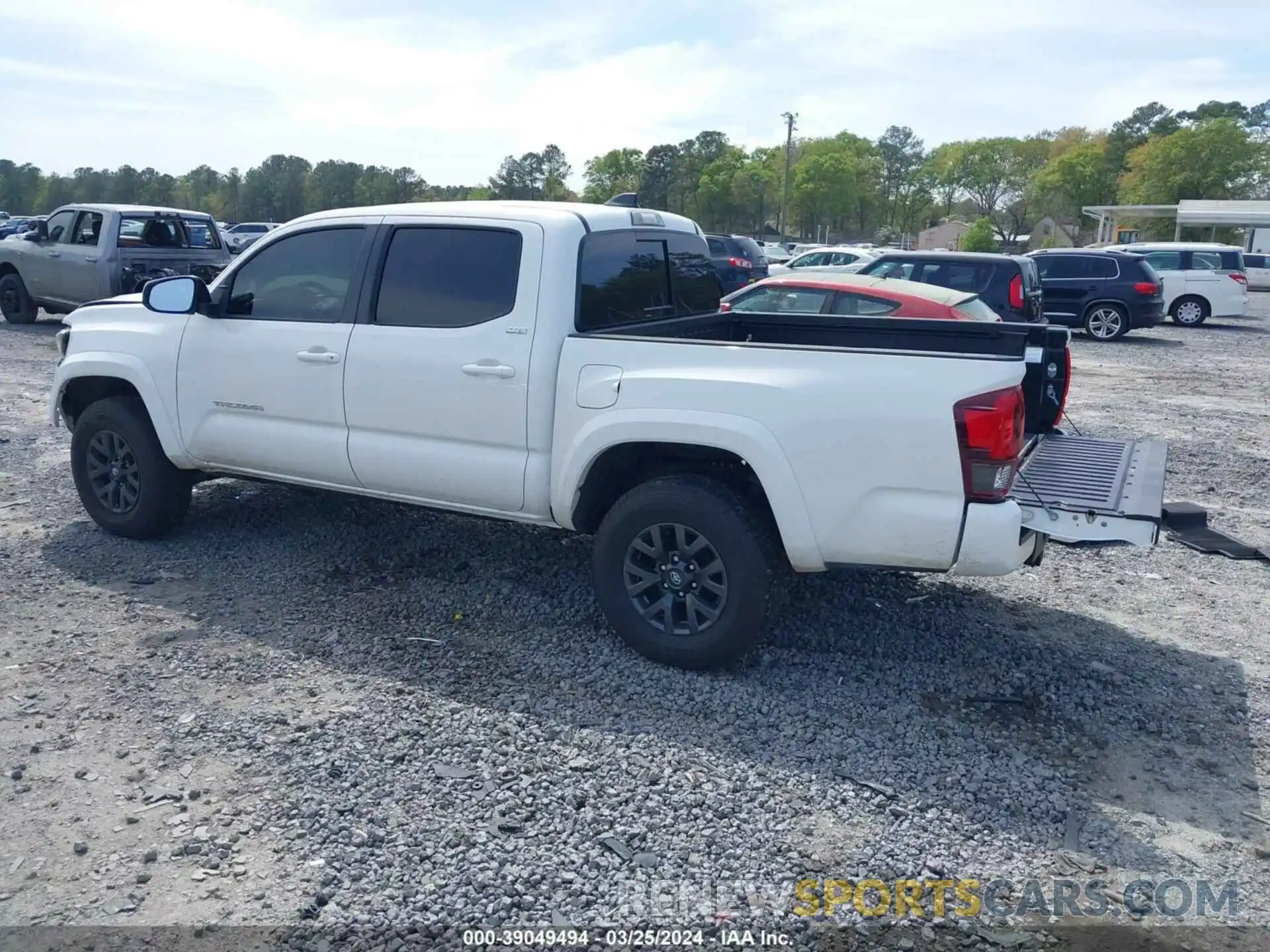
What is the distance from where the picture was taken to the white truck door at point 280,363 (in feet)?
17.3

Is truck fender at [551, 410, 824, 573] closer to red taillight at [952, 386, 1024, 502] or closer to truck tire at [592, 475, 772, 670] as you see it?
truck tire at [592, 475, 772, 670]

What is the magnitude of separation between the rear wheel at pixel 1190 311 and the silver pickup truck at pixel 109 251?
63.0 feet

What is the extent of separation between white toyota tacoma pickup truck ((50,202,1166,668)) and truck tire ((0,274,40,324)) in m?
12.2

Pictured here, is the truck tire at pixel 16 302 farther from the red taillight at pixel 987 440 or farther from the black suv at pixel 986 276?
the red taillight at pixel 987 440

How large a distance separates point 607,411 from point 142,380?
2.90 m

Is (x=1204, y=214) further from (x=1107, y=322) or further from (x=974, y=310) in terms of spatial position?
(x=974, y=310)

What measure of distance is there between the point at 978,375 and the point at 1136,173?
80.6 meters

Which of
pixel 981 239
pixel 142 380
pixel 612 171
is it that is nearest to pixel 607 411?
pixel 142 380

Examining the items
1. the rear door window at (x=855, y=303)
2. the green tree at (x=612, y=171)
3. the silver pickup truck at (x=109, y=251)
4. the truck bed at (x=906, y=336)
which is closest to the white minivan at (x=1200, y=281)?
the rear door window at (x=855, y=303)

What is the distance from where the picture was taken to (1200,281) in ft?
73.7

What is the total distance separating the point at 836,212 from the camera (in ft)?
302

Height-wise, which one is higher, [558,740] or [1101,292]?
[1101,292]

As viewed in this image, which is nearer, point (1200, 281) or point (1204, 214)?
point (1200, 281)

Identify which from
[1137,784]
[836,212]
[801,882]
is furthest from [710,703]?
[836,212]
